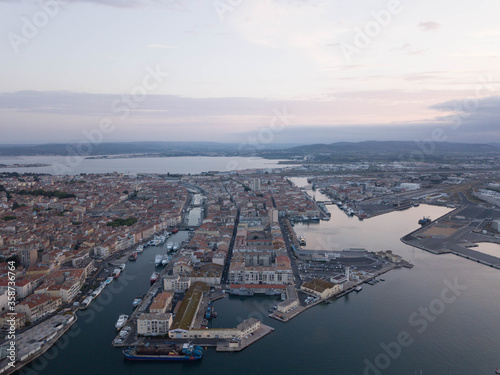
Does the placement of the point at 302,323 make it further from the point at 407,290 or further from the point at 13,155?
the point at 13,155

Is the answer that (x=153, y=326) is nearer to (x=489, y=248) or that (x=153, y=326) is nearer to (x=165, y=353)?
(x=165, y=353)

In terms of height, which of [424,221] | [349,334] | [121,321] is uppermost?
[424,221]

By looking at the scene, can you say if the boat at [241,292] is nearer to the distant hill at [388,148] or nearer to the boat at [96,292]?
the boat at [96,292]

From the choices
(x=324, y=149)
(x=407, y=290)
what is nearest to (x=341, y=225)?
(x=407, y=290)

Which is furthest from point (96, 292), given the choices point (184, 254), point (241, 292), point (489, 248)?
point (489, 248)

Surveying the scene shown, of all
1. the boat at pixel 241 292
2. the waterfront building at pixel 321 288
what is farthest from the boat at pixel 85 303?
the waterfront building at pixel 321 288

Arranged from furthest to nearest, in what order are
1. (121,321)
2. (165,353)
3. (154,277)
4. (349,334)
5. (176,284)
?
(154,277) < (176,284) < (121,321) < (349,334) < (165,353)
